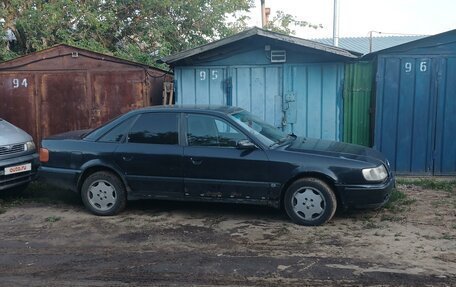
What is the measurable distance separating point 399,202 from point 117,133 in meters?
4.34

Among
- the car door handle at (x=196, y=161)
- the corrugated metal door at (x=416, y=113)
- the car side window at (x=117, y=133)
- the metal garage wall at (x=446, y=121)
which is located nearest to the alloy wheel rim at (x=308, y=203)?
the car door handle at (x=196, y=161)

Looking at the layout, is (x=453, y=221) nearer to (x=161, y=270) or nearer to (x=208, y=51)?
(x=161, y=270)

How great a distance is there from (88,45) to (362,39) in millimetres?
11887

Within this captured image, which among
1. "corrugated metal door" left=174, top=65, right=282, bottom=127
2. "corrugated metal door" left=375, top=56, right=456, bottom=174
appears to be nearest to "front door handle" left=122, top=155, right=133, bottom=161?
"corrugated metal door" left=174, top=65, right=282, bottom=127

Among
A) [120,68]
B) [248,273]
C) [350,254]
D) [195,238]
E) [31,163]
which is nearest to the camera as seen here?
[248,273]

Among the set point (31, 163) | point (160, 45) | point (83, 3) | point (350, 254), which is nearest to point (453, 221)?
point (350, 254)

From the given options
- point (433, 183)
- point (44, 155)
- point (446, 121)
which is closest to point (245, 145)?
point (44, 155)

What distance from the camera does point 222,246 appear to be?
5.33 m

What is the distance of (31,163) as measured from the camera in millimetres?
7609

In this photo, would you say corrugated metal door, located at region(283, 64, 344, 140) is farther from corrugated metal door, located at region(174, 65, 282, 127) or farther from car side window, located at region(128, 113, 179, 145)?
Result: car side window, located at region(128, 113, 179, 145)

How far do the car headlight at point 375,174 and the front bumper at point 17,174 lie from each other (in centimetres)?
526

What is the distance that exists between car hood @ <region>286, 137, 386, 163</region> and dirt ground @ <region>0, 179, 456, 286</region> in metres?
0.84

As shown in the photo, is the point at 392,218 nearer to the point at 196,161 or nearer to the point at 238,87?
the point at 196,161

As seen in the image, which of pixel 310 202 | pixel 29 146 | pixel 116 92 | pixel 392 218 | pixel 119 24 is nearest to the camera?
pixel 310 202
